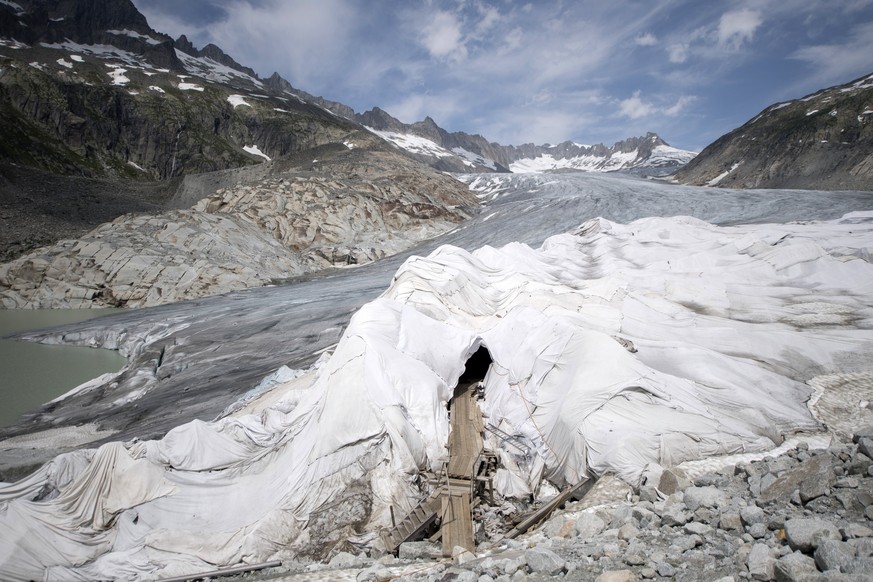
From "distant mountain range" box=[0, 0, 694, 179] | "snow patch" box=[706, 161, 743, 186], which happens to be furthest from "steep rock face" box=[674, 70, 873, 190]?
"distant mountain range" box=[0, 0, 694, 179]

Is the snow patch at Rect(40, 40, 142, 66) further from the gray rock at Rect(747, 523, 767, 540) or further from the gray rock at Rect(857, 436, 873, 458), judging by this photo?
the gray rock at Rect(857, 436, 873, 458)

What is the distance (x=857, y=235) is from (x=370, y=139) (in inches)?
2833

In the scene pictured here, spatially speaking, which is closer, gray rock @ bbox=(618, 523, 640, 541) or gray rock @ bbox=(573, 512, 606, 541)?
gray rock @ bbox=(618, 523, 640, 541)

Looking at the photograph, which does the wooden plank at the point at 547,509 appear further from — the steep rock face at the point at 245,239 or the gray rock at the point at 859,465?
the steep rock face at the point at 245,239

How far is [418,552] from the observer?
23.2 ft

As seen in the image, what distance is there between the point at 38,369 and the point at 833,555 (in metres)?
26.9

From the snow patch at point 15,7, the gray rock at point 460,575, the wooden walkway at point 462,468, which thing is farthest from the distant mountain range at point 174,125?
the gray rock at point 460,575

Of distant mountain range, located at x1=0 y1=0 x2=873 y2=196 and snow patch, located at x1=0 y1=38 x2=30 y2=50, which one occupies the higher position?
snow patch, located at x1=0 y1=38 x2=30 y2=50

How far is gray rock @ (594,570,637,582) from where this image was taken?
159 inches

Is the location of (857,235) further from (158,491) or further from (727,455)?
(158,491)

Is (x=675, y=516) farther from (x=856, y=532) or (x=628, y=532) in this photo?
(x=856, y=532)

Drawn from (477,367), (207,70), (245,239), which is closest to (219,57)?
(207,70)

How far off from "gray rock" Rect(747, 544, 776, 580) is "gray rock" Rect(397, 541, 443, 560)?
436 centimetres

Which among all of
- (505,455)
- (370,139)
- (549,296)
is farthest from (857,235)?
(370,139)
